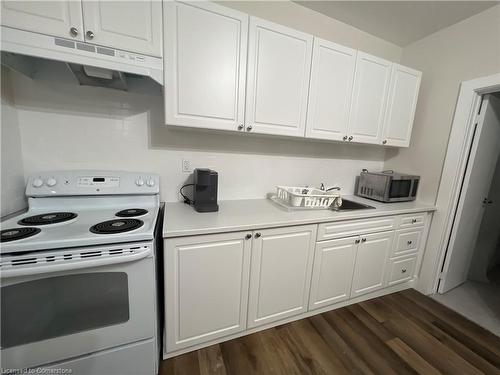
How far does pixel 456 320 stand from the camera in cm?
179

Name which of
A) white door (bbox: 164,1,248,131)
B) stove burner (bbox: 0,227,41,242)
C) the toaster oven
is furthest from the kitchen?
Result: stove burner (bbox: 0,227,41,242)

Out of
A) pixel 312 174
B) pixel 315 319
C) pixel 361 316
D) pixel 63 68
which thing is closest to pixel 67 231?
pixel 63 68

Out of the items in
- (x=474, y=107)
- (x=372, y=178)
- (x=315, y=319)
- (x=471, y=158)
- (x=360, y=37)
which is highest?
(x=360, y=37)

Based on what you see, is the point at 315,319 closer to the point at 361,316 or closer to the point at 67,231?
the point at 361,316

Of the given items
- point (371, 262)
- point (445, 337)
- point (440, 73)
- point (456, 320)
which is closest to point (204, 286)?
point (371, 262)

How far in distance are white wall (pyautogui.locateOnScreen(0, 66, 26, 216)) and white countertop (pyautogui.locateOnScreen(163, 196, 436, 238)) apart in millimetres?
817

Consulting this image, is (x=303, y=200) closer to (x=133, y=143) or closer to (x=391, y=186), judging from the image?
(x=391, y=186)

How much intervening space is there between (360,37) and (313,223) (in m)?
1.97

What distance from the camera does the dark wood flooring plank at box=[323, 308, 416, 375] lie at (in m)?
1.36

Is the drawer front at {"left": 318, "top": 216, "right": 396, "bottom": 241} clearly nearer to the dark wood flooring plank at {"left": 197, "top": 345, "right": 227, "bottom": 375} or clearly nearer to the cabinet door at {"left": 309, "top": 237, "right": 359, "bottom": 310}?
the cabinet door at {"left": 309, "top": 237, "right": 359, "bottom": 310}

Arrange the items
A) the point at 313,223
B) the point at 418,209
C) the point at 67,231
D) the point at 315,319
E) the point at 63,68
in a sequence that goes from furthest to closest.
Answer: the point at 418,209 < the point at 315,319 < the point at 313,223 < the point at 63,68 < the point at 67,231

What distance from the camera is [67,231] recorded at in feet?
3.23

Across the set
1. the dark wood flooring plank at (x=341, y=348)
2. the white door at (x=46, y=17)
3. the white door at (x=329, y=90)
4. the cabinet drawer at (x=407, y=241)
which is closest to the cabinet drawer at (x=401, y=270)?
the cabinet drawer at (x=407, y=241)

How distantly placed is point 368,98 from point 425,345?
1985 millimetres
